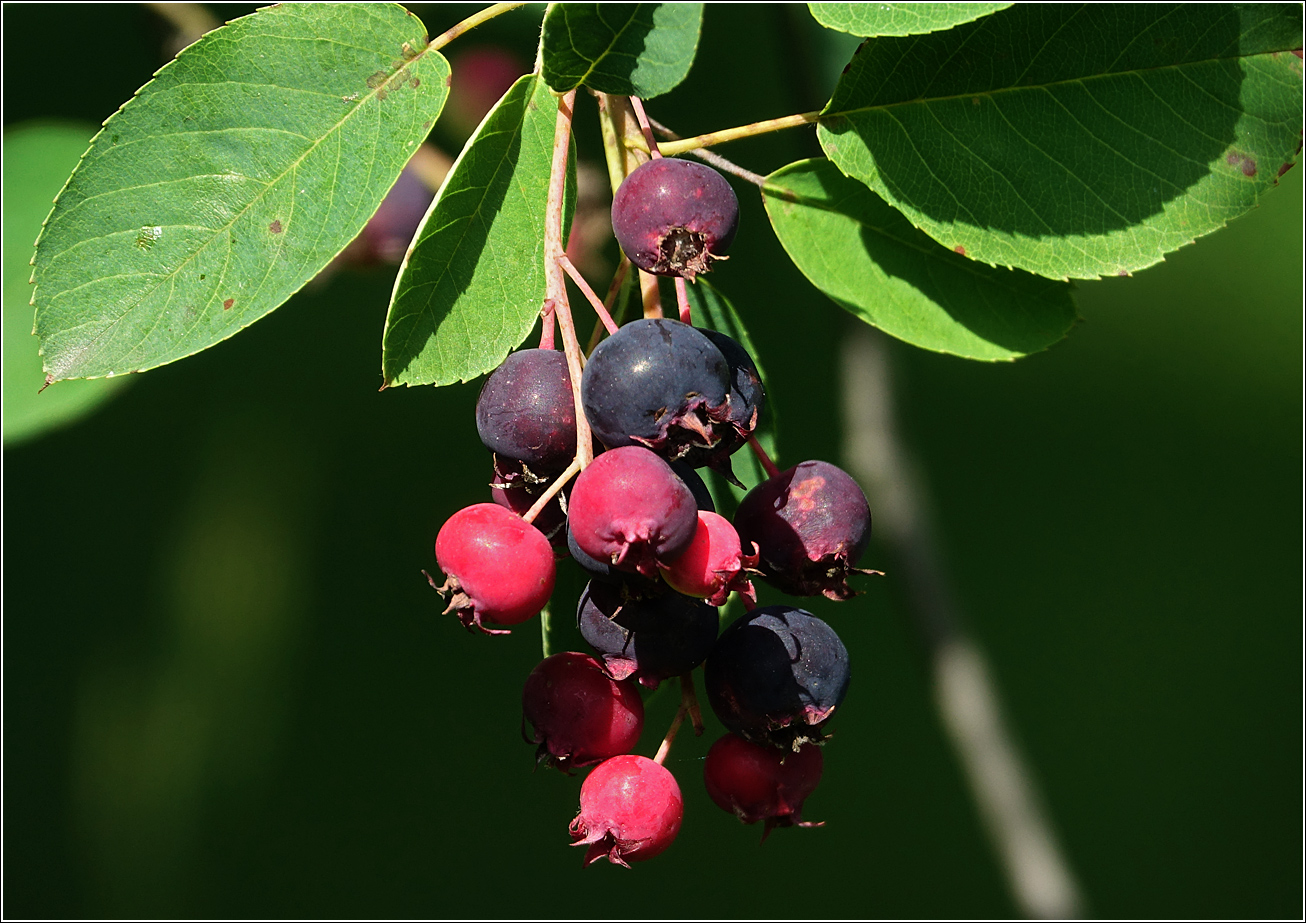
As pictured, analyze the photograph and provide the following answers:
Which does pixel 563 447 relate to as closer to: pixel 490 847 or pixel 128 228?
pixel 128 228

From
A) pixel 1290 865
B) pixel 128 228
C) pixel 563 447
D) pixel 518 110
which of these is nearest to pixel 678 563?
pixel 563 447

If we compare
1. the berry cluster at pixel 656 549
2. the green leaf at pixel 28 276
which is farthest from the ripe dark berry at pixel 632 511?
the green leaf at pixel 28 276

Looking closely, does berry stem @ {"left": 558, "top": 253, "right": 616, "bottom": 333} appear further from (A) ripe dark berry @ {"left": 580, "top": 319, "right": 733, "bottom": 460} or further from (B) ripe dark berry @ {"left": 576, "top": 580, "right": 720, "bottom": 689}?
(B) ripe dark berry @ {"left": 576, "top": 580, "right": 720, "bottom": 689}

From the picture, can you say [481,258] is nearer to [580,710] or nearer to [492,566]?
[492,566]

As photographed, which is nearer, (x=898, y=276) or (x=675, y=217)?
(x=675, y=217)

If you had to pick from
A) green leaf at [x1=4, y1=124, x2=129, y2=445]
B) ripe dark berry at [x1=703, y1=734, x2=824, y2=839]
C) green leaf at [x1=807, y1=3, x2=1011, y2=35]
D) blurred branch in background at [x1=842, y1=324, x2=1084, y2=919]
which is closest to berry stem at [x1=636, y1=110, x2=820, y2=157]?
green leaf at [x1=807, y1=3, x2=1011, y2=35]

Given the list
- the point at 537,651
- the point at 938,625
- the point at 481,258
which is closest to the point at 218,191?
the point at 481,258

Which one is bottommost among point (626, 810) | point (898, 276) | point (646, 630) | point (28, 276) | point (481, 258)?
point (626, 810)
